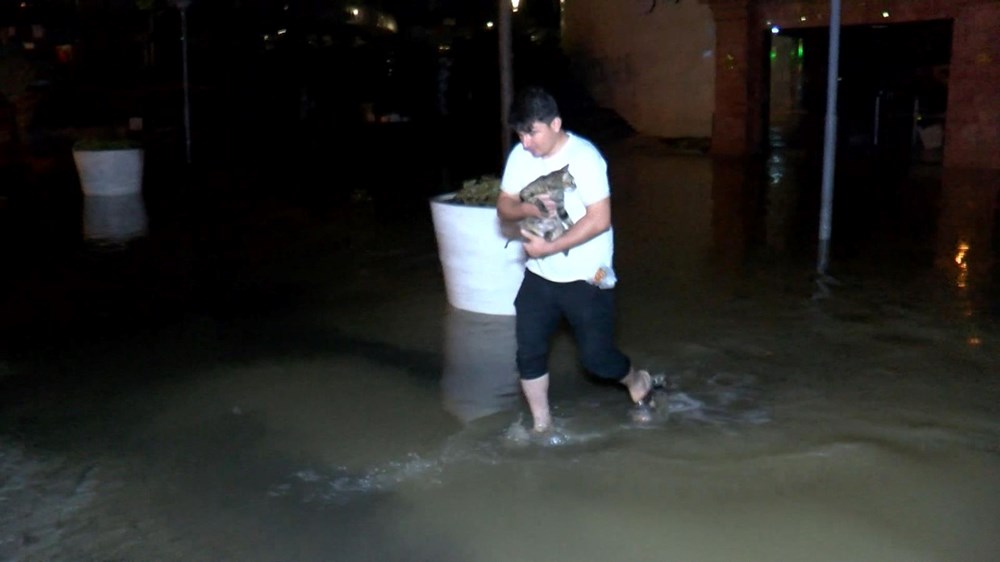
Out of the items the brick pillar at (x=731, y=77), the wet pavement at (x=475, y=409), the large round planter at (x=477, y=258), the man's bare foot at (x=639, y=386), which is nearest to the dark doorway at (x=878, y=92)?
the brick pillar at (x=731, y=77)

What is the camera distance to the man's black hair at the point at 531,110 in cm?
455

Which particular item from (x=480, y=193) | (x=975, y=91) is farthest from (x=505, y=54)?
(x=975, y=91)

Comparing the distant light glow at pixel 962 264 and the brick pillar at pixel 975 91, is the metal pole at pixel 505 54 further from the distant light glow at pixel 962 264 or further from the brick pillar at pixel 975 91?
the brick pillar at pixel 975 91

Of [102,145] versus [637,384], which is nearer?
[637,384]

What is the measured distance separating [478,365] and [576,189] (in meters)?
2.04

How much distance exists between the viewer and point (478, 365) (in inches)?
252

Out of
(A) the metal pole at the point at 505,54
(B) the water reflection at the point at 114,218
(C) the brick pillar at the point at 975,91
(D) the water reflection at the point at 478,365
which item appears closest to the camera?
(D) the water reflection at the point at 478,365

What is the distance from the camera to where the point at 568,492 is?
14.9 feet

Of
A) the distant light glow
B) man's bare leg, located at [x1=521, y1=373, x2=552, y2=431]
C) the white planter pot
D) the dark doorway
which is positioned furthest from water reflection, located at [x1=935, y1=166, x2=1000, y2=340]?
the white planter pot

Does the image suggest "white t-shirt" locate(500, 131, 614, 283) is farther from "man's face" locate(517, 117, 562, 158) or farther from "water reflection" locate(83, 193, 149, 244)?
"water reflection" locate(83, 193, 149, 244)

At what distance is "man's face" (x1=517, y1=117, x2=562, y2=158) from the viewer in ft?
15.0

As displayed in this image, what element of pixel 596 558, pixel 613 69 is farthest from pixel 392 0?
pixel 596 558

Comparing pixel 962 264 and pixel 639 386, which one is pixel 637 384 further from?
pixel 962 264

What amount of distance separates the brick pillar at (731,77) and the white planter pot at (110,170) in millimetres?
10228
